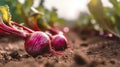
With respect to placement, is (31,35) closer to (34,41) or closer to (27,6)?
(34,41)

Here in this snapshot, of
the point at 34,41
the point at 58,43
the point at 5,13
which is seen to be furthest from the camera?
the point at 58,43

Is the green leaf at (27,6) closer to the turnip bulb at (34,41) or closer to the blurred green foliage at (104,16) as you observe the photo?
the blurred green foliage at (104,16)

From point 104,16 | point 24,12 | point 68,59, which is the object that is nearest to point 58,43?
point 68,59

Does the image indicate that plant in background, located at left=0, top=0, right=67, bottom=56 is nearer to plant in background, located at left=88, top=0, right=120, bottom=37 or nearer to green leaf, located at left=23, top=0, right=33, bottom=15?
green leaf, located at left=23, top=0, right=33, bottom=15

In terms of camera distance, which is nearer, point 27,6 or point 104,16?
point 27,6

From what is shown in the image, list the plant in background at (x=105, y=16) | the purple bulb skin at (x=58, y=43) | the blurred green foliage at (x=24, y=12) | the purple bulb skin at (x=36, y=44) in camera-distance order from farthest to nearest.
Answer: the plant in background at (x=105, y=16)
the blurred green foliage at (x=24, y=12)
the purple bulb skin at (x=58, y=43)
the purple bulb skin at (x=36, y=44)

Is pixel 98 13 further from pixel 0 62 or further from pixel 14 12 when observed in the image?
pixel 0 62

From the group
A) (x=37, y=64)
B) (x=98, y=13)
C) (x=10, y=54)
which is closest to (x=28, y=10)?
(x=98, y=13)

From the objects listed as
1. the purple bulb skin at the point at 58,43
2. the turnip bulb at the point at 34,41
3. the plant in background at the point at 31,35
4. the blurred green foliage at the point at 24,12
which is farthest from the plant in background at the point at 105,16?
the turnip bulb at the point at 34,41

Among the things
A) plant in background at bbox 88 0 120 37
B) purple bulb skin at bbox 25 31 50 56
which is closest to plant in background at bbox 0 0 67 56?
purple bulb skin at bbox 25 31 50 56
